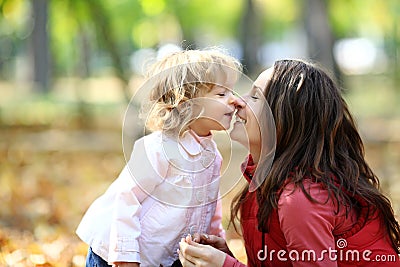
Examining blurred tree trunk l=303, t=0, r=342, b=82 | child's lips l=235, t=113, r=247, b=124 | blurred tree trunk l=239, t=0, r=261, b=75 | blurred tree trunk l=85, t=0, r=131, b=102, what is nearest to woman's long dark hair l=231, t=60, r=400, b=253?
child's lips l=235, t=113, r=247, b=124

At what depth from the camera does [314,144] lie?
10.3 feet

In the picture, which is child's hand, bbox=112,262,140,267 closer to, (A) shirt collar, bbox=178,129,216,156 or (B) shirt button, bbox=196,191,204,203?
(B) shirt button, bbox=196,191,204,203

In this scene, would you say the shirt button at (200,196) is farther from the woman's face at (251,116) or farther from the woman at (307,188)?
the woman's face at (251,116)

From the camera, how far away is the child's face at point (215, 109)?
10.4 feet

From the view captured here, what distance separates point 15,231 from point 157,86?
274 centimetres

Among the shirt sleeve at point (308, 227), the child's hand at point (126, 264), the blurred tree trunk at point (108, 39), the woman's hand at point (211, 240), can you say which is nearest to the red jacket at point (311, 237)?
the shirt sleeve at point (308, 227)

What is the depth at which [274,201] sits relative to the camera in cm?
304

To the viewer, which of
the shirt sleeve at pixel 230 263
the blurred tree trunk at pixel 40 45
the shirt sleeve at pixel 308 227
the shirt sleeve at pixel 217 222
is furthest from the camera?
the blurred tree trunk at pixel 40 45

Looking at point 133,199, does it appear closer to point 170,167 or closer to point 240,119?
point 170,167

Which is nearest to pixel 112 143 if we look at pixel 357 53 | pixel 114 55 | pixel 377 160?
pixel 114 55

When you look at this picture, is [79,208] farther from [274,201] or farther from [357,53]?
[357,53]

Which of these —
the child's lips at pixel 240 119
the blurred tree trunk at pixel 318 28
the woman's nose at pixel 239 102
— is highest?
the woman's nose at pixel 239 102

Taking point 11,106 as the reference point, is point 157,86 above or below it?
above

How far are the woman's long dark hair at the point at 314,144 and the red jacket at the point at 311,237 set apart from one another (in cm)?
5
